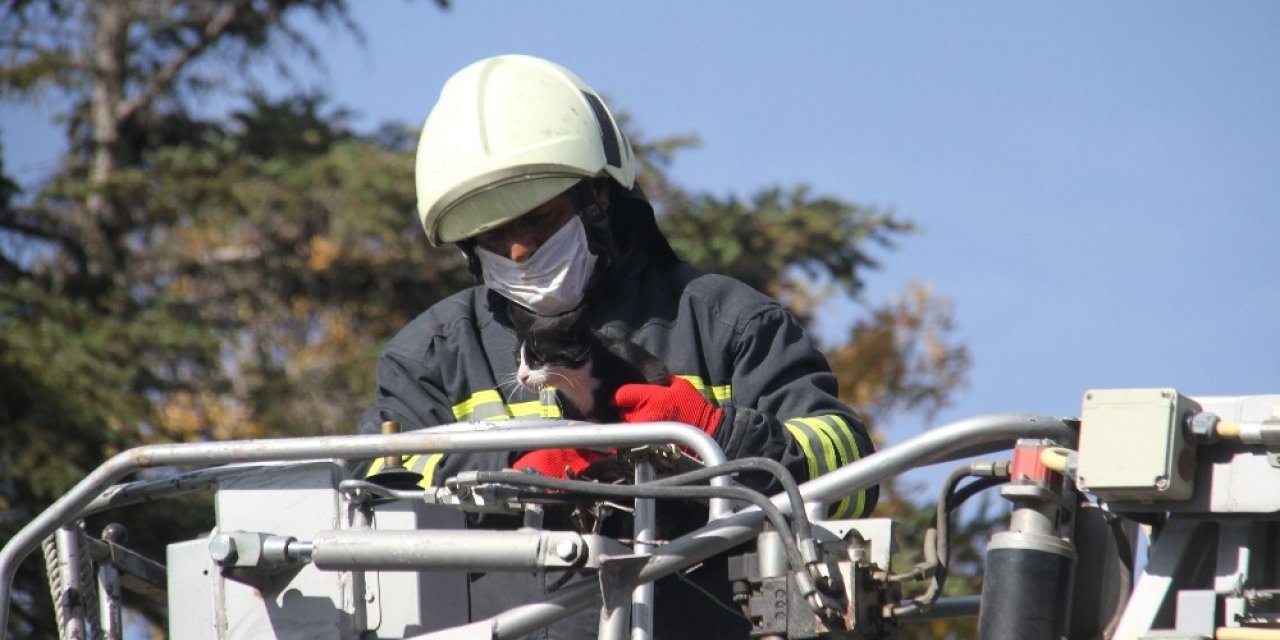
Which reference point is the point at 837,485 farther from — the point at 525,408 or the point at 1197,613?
the point at 525,408

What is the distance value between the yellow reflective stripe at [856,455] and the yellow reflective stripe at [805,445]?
0.11 metres

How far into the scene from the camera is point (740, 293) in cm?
452

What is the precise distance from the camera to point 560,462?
3.65 m

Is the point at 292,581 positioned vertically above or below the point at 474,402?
below

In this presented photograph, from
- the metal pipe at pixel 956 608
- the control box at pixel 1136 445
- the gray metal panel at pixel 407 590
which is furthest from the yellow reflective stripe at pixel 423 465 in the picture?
the control box at pixel 1136 445

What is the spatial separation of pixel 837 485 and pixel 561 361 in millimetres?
961

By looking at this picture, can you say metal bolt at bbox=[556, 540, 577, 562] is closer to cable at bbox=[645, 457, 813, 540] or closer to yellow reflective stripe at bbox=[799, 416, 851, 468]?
cable at bbox=[645, 457, 813, 540]

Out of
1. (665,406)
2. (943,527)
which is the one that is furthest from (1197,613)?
(665,406)

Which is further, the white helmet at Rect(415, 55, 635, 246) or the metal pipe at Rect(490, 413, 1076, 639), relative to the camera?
the white helmet at Rect(415, 55, 635, 246)

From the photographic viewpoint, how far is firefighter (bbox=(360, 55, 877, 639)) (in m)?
4.38

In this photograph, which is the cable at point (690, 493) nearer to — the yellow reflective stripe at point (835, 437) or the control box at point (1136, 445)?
the control box at point (1136, 445)

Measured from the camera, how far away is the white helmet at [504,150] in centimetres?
445

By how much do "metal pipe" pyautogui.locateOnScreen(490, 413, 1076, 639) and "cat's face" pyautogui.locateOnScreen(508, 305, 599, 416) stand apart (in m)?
0.74

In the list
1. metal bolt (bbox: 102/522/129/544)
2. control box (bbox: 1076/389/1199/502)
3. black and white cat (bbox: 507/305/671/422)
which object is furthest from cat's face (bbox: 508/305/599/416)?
control box (bbox: 1076/389/1199/502)
